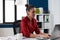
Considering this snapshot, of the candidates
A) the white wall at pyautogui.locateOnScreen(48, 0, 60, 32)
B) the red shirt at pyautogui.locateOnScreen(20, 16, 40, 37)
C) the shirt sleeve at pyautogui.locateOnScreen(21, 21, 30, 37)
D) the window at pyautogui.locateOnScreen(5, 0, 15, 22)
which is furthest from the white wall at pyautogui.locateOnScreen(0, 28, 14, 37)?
the shirt sleeve at pyautogui.locateOnScreen(21, 21, 30, 37)

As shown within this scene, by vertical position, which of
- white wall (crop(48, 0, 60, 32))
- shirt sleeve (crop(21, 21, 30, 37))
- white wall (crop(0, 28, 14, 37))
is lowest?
white wall (crop(0, 28, 14, 37))

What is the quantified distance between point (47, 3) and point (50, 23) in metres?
Answer: 0.74

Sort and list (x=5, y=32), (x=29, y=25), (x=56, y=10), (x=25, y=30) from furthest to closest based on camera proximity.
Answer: (x=5, y=32), (x=56, y=10), (x=29, y=25), (x=25, y=30)

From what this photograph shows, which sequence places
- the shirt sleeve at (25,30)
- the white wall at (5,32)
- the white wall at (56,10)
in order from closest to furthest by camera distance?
the shirt sleeve at (25,30)
the white wall at (56,10)
the white wall at (5,32)

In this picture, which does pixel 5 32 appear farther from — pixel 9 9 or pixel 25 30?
pixel 25 30

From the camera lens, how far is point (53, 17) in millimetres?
4965

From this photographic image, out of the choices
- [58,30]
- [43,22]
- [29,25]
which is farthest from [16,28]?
[43,22]

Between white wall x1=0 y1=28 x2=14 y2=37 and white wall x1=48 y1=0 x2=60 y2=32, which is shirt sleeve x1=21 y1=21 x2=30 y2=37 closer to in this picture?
white wall x1=48 y1=0 x2=60 y2=32

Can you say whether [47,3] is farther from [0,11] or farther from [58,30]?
[58,30]

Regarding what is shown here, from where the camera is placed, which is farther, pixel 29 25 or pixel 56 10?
pixel 56 10

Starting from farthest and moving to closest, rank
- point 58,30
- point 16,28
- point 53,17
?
point 53,17 → point 16,28 → point 58,30

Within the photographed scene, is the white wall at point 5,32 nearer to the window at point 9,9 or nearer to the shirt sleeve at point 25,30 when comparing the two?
the window at point 9,9

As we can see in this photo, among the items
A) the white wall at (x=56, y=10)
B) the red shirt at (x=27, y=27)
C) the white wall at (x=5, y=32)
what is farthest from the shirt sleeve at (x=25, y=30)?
the white wall at (x=5, y=32)

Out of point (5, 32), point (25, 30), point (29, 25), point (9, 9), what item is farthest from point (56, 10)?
point (25, 30)
